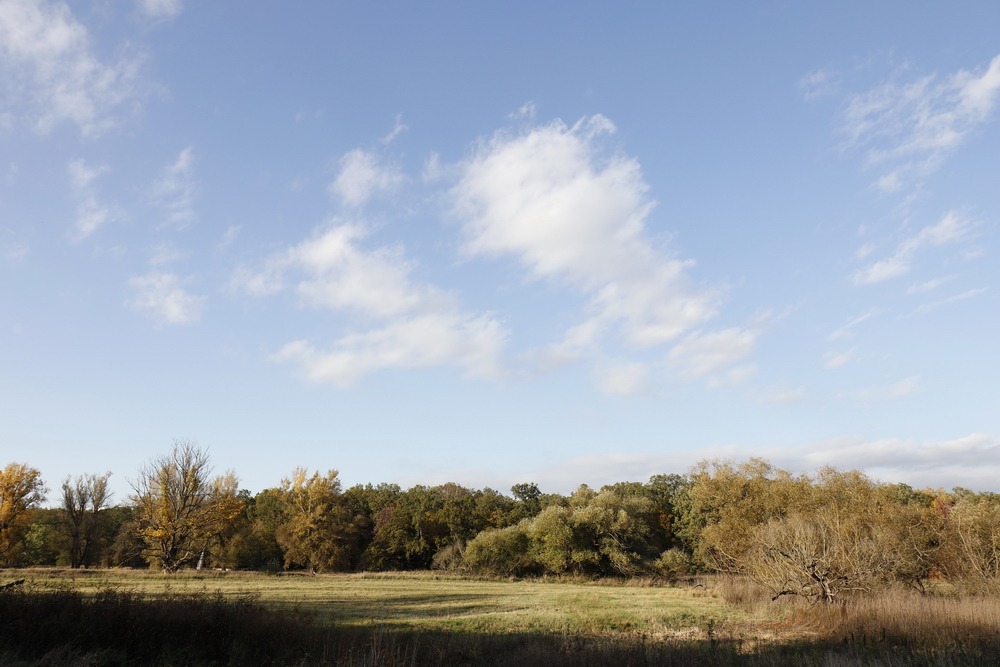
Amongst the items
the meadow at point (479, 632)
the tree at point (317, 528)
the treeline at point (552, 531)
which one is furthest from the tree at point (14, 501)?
the meadow at point (479, 632)

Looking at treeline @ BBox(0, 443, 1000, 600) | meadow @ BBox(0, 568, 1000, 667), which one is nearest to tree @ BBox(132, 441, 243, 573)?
treeline @ BBox(0, 443, 1000, 600)

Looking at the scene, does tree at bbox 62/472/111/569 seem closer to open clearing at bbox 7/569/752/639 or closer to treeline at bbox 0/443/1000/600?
treeline at bbox 0/443/1000/600

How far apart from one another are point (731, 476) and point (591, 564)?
656 inches

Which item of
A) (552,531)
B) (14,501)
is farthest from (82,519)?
(552,531)

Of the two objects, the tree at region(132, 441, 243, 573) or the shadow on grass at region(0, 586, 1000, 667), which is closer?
the shadow on grass at region(0, 586, 1000, 667)

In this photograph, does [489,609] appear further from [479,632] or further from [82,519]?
[82,519]

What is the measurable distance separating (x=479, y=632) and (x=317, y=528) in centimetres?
4693

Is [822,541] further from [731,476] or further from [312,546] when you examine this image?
[312,546]

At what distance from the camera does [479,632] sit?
749 inches

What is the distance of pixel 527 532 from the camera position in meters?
59.5

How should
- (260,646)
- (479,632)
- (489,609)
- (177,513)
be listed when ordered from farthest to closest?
(177,513), (489,609), (479,632), (260,646)

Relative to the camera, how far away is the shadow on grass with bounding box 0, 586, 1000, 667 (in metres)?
12.1

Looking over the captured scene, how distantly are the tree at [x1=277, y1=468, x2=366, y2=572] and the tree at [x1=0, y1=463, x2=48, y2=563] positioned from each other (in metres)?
25.9

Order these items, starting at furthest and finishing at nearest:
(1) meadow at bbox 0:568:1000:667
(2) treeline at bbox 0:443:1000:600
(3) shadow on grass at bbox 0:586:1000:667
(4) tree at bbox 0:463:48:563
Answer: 1. (4) tree at bbox 0:463:48:563
2. (2) treeline at bbox 0:443:1000:600
3. (1) meadow at bbox 0:568:1000:667
4. (3) shadow on grass at bbox 0:586:1000:667
